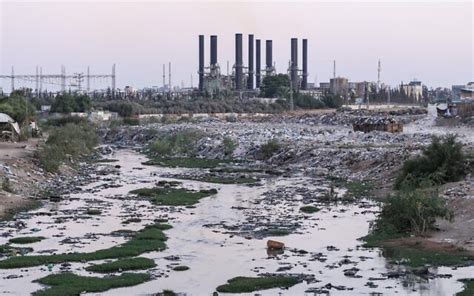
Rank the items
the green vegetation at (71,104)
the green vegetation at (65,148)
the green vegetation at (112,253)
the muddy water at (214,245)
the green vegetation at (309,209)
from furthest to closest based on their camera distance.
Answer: the green vegetation at (71,104) → the green vegetation at (65,148) → the green vegetation at (309,209) → the green vegetation at (112,253) → the muddy water at (214,245)

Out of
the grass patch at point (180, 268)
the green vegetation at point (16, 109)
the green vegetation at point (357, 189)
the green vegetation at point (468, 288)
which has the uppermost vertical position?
the green vegetation at point (16, 109)

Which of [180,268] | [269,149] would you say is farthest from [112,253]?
[269,149]

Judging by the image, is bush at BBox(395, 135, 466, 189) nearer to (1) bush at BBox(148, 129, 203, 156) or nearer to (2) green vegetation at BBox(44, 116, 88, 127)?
(1) bush at BBox(148, 129, 203, 156)

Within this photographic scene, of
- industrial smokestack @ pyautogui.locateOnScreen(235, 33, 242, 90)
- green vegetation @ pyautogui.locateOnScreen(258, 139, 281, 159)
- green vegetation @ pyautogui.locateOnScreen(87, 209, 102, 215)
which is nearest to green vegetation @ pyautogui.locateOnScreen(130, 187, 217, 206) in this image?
green vegetation @ pyautogui.locateOnScreen(87, 209, 102, 215)

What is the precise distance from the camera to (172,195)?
31391 mm

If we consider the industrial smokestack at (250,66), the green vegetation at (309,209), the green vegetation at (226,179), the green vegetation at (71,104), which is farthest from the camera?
the industrial smokestack at (250,66)

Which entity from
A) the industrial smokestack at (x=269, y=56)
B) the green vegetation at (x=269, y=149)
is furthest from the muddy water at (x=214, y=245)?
the industrial smokestack at (x=269, y=56)

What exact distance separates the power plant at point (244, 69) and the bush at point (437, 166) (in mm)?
100492

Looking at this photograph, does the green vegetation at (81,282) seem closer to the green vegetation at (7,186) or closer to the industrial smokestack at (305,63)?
the green vegetation at (7,186)

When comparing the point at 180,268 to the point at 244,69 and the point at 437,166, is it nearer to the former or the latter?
the point at 437,166

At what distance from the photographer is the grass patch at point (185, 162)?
47.8m

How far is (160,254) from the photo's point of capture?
18.9 meters

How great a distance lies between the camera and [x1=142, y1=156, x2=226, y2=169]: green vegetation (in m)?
47.8

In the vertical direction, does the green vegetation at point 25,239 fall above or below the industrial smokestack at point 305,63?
below
